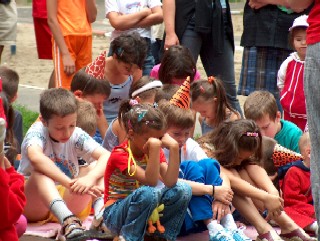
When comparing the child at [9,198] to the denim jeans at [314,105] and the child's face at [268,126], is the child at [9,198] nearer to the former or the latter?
the denim jeans at [314,105]

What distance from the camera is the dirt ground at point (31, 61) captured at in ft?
44.5

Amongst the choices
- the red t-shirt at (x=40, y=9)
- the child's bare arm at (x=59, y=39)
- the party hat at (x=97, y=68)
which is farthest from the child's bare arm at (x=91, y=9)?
the party hat at (x=97, y=68)

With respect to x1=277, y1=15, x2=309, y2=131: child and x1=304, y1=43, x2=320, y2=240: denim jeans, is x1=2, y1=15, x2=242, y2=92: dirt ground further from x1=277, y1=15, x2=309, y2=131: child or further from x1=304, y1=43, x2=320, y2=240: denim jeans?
x1=304, y1=43, x2=320, y2=240: denim jeans

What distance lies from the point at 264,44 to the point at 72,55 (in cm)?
168

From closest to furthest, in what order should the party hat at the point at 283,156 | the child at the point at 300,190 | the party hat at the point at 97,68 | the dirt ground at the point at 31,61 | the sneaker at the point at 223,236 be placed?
the sneaker at the point at 223,236 → the child at the point at 300,190 → the party hat at the point at 283,156 → the party hat at the point at 97,68 → the dirt ground at the point at 31,61

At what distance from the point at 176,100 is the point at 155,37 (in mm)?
3369

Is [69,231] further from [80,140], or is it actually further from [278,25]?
[278,25]

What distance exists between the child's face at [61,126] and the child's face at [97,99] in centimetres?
107

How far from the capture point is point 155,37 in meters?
9.60

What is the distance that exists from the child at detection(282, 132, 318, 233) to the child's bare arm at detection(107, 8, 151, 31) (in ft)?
7.85

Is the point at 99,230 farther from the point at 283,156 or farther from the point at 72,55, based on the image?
the point at 72,55

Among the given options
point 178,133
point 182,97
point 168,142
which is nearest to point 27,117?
point 182,97

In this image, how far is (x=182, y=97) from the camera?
6406 mm

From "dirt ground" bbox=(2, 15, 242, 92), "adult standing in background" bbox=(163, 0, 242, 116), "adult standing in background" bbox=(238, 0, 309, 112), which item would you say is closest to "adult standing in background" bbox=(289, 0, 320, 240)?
"adult standing in background" bbox=(163, 0, 242, 116)
